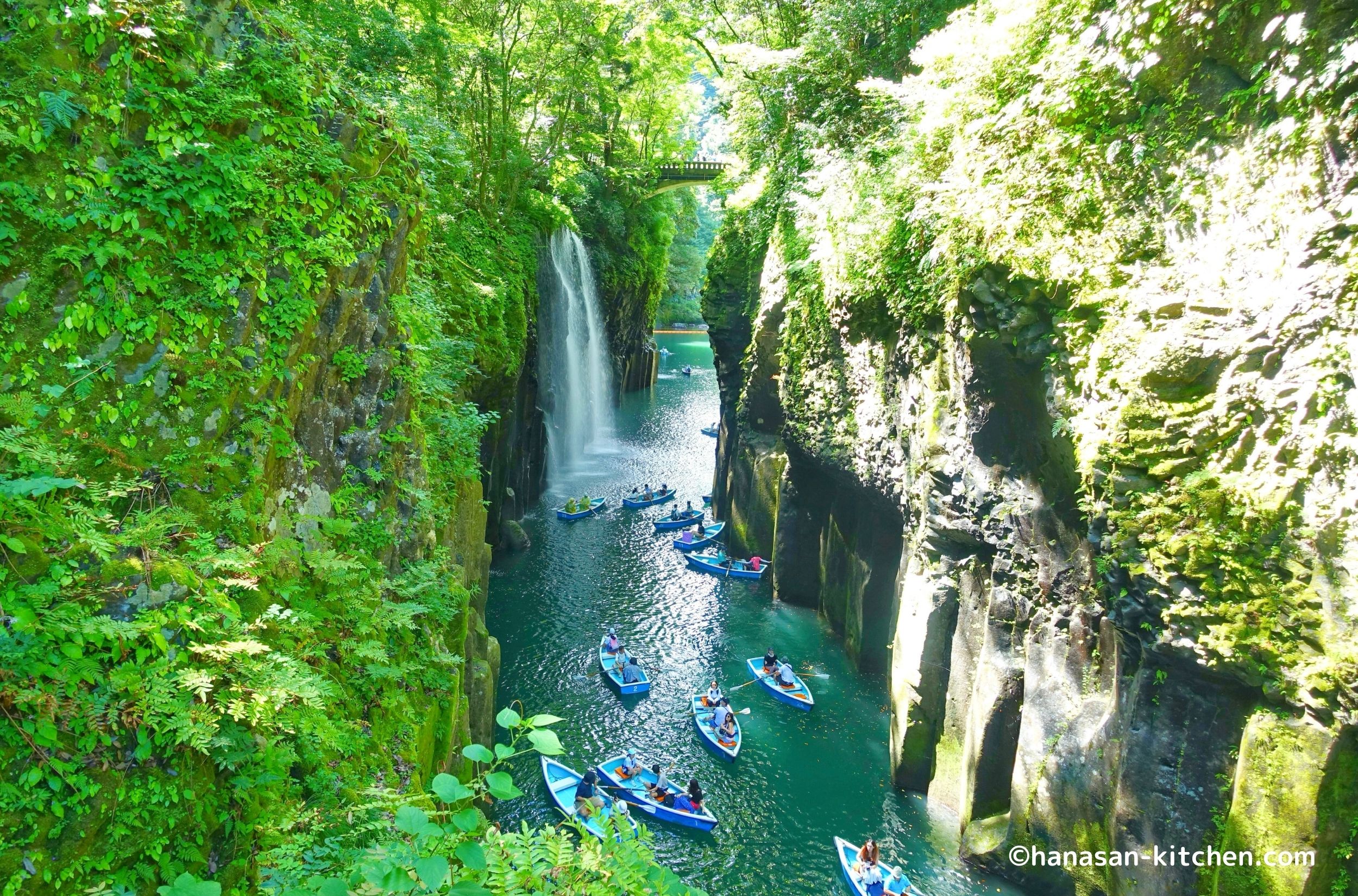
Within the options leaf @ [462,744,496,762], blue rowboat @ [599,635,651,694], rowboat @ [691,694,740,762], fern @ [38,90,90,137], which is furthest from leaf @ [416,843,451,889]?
blue rowboat @ [599,635,651,694]

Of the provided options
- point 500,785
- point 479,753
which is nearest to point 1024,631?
point 479,753

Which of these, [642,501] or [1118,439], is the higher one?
[1118,439]

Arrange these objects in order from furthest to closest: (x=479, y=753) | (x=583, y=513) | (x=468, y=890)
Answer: (x=583, y=513) → (x=479, y=753) → (x=468, y=890)

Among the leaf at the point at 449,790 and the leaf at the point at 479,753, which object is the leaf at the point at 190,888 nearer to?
the leaf at the point at 449,790

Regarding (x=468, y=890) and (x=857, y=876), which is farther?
(x=857, y=876)

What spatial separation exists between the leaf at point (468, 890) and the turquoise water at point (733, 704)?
34.3 ft

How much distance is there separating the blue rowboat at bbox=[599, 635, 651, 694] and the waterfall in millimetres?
15553

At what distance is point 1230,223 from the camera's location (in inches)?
350

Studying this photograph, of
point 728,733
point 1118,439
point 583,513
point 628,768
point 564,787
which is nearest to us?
point 1118,439

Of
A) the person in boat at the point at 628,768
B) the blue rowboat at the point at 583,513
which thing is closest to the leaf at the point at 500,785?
the person in boat at the point at 628,768

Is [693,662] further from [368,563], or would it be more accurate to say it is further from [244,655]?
[244,655]

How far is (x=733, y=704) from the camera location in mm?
17844

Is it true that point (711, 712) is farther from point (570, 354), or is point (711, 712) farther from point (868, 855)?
point (570, 354)

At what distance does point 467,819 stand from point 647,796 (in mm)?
12072
